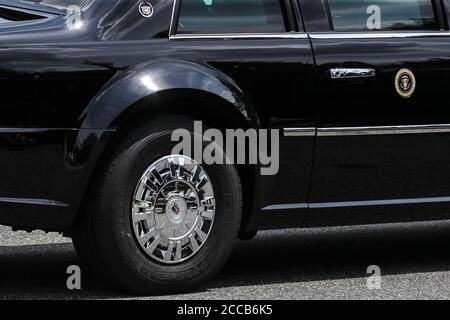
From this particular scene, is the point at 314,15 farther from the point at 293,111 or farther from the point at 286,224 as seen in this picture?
the point at 286,224

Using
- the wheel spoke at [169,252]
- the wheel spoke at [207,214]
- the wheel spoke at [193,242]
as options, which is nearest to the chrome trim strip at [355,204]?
the wheel spoke at [207,214]

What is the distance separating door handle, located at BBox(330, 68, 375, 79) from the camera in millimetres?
6500

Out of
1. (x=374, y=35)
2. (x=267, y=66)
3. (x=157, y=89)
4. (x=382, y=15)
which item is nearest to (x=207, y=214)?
(x=157, y=89)

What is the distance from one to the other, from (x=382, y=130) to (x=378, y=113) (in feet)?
0.30

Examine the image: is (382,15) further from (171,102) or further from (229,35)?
(171,102)

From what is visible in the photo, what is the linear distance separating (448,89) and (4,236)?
3.43 meters

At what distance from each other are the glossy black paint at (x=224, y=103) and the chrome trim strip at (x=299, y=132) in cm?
2

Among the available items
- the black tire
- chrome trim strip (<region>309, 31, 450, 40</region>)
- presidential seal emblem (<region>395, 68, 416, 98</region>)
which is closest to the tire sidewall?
the black tire

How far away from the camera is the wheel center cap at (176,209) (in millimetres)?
6230

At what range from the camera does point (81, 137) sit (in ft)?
19.7

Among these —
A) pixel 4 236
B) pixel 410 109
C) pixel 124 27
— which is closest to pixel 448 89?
pixel 410 109

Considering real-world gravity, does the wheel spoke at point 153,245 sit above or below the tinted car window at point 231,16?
below

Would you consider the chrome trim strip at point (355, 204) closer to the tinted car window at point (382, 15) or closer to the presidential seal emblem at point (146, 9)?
the tinted car window at point (382, 15)

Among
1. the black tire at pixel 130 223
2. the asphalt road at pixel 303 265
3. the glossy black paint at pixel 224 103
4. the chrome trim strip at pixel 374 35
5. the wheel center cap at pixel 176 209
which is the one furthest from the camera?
the chrome trim strip at pixel 374 35
